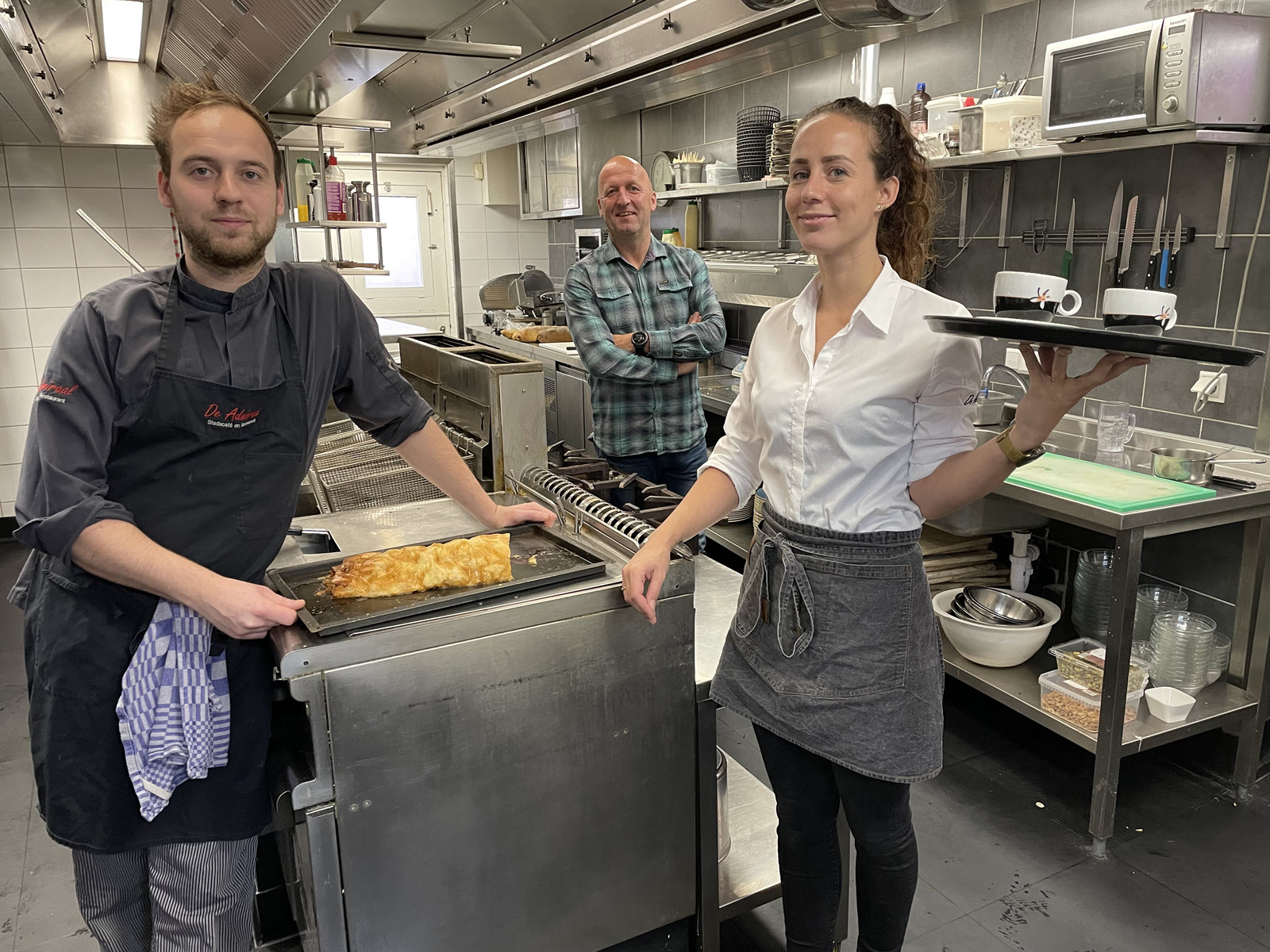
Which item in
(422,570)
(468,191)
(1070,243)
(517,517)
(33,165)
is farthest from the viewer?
(468,191)

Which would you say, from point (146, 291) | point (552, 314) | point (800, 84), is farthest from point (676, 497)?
point (552, 314)

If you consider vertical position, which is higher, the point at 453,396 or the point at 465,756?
the point at 453,396

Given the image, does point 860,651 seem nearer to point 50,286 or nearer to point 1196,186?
point 1196,186

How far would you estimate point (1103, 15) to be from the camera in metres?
3.04

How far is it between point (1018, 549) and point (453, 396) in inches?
77.1

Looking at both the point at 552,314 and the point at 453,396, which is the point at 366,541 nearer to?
the point at 453,396

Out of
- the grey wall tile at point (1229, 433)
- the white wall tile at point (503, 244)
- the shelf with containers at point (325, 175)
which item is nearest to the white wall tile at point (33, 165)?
the shelf with containers at point (325, 175)

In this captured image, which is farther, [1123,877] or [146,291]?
[1123,877]

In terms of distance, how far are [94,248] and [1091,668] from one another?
18.8ft

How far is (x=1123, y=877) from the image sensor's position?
239cm

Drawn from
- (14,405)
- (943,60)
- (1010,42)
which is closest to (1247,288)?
(1010,42)

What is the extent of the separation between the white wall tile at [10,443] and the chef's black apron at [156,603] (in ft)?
15.9

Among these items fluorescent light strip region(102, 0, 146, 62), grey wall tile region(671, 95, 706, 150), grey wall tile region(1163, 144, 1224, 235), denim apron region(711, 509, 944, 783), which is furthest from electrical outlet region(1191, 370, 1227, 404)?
fluorescent light strip region(102, 0, 146, 62)

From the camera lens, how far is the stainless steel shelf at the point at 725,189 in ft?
13.7
